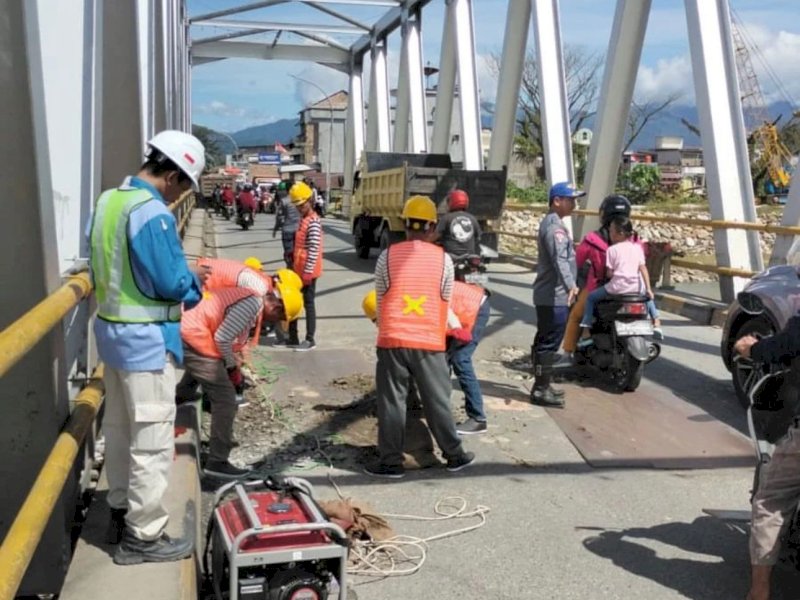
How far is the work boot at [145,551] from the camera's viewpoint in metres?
3.51

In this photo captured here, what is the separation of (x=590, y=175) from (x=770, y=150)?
4548cm

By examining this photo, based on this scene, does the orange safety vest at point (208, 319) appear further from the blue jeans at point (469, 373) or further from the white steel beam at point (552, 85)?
the white steel beam at point (552, 85)

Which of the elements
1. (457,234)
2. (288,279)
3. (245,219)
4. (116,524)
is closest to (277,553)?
(116,524)

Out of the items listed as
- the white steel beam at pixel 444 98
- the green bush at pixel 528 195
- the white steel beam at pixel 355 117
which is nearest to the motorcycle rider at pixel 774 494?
the white steel beam at pixel 444 98

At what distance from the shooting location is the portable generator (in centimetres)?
347

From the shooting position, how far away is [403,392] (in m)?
5.67

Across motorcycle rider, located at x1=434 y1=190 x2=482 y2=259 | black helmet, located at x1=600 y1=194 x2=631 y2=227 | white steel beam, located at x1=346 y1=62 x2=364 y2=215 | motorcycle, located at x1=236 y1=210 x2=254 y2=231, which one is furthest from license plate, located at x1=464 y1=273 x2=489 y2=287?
white steel beam, located at x1=346 y1=62 x2=364 y2=215

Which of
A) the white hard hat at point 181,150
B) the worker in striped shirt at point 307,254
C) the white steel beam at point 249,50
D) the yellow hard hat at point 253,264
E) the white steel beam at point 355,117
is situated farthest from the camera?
the white steel beam at point 355,117

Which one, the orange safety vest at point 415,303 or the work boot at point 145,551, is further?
the orange safety vest at point 415,303

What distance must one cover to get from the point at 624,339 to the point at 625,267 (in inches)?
25.3

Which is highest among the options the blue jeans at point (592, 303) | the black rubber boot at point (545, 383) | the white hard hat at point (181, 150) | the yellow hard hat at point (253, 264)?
the white hard hat at point (181, 150)

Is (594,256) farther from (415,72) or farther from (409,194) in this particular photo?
(415,72)

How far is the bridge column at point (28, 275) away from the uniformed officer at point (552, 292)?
14.9 feet

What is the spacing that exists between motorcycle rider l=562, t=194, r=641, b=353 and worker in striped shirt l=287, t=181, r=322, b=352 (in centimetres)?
270
